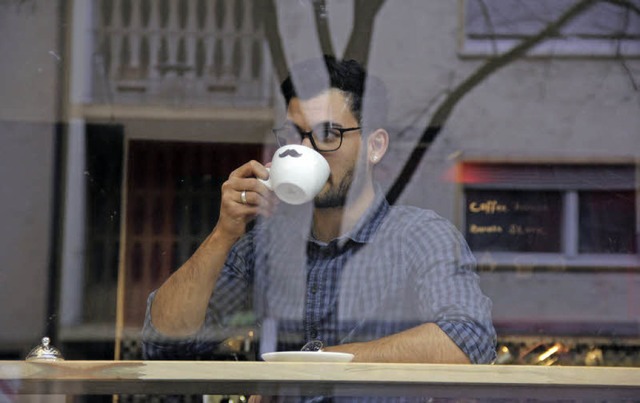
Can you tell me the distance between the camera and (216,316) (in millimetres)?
2180

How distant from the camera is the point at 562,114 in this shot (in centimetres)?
318

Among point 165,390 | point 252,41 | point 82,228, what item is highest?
point 252,41

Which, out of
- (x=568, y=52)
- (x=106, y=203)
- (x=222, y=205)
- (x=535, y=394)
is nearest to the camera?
(x=535, y=394)

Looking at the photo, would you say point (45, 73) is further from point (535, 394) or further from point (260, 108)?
point (535, 394)

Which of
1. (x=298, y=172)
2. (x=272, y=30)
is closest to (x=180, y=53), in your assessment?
(x=272, y=30)

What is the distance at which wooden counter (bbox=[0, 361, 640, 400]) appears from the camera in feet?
4.84

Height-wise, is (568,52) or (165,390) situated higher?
(568,52)

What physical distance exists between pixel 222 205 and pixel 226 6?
1.09 metres

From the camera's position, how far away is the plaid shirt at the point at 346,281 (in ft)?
6.50

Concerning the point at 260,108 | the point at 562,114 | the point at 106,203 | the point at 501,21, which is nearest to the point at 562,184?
the point at 562,114

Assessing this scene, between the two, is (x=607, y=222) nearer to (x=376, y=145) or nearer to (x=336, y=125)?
(x=376, y=145)

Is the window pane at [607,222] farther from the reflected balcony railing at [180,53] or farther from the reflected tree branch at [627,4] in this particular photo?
the reflected balcony railing at [180,53]

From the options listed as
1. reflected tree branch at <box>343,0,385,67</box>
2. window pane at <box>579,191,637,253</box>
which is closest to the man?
reflected tree branch at <box>343,0,385,67</box>

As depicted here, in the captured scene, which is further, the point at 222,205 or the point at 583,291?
the point at 583,291
